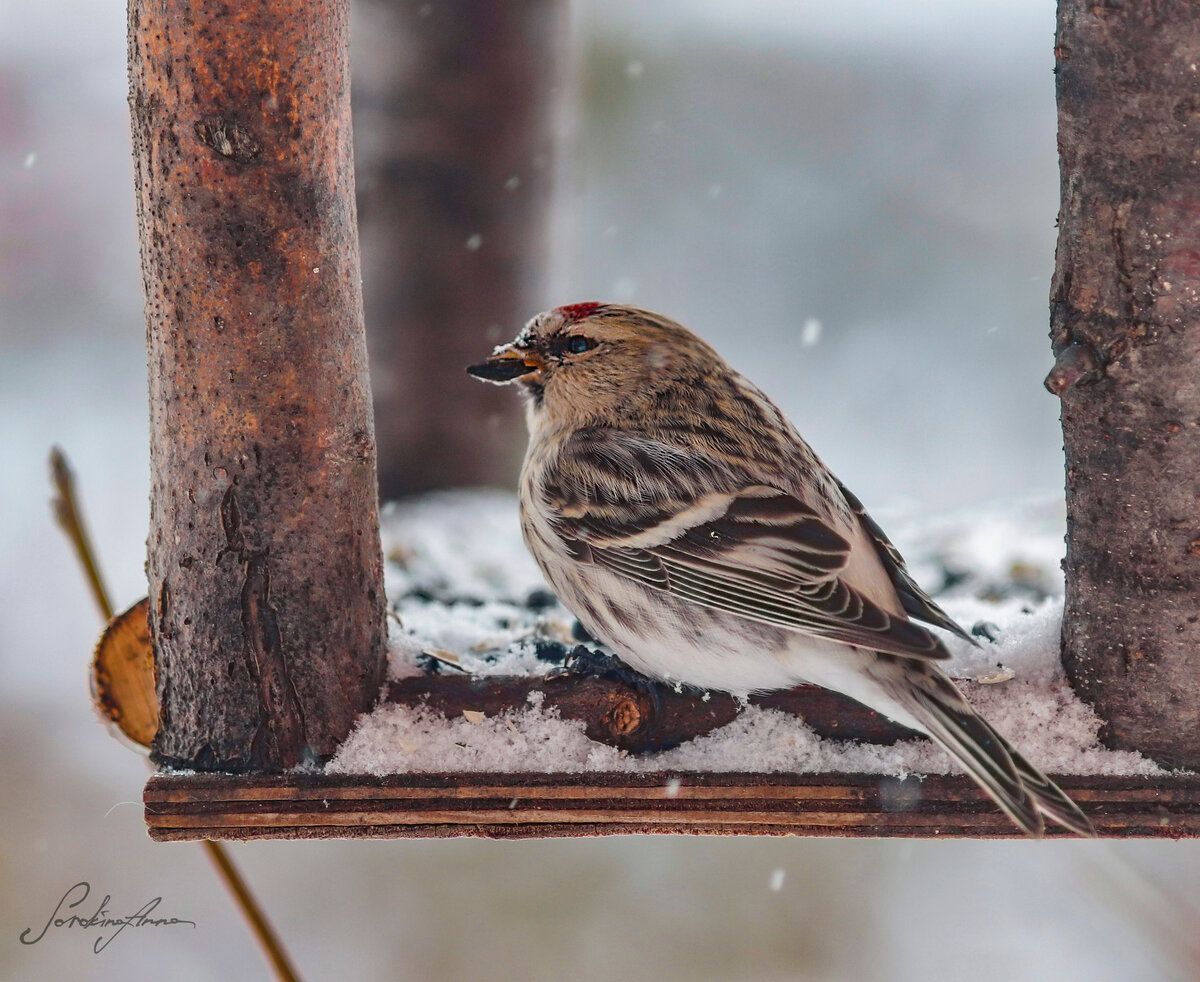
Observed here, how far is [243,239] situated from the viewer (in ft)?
5.55

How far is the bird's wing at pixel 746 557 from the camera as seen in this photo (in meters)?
1.74

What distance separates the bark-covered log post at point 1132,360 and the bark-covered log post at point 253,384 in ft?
3.37

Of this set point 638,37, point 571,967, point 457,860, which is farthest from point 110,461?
point 638,37

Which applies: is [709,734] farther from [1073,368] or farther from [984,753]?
[1073,368]

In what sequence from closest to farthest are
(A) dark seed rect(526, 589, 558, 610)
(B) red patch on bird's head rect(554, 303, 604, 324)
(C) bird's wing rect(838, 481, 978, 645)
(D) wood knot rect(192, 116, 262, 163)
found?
(D) wood knot rect(192, 116, 262, 163) → (C) bird's wing rect(838, 481, 978, 645) → (B) red patch on bird's head rect(554, 303, 604, 324) → (A) dark seed rect(526, 589, 558, 610)

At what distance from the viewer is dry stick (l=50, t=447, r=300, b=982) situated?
1.74m

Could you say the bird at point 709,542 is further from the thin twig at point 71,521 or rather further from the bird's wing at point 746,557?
the thin twig at point 71,521

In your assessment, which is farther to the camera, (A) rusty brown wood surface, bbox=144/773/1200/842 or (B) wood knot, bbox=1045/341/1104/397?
(A) rusty brown wood surface, bbox=144/773/1200/842

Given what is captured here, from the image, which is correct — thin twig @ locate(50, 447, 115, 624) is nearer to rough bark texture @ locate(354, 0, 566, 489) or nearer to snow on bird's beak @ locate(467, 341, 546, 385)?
snow on bird's beak @ locate(467, 341, 546, 385)

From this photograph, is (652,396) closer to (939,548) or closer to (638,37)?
(939,548)

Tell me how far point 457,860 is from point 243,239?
239 cm
